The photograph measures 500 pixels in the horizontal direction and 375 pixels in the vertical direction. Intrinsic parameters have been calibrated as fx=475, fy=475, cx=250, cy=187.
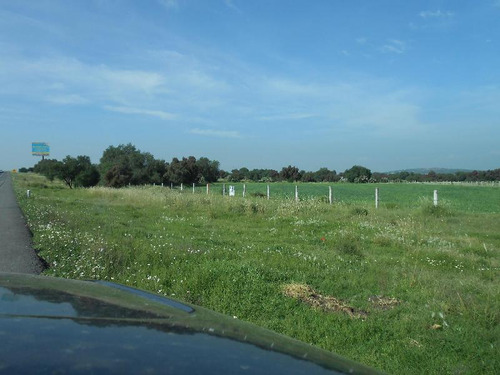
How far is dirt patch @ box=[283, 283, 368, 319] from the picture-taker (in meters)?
6.64

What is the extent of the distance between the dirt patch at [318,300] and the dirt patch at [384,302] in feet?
1.36

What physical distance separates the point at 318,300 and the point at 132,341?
521 centimetres

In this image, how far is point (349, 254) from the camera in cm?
1119

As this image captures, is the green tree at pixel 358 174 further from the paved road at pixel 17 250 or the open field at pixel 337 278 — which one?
the paved road at pixel 17 250

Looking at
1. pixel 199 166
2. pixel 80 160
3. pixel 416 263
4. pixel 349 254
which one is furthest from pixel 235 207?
pixel 199 166

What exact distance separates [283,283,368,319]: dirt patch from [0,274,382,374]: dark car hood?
4022mm

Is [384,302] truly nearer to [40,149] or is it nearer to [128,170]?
[128,170]

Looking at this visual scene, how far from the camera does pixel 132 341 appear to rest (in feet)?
7.04

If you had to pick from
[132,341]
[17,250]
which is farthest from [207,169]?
[132,341]

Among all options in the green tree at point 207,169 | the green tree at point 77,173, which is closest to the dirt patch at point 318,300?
the green tree at point 77,173

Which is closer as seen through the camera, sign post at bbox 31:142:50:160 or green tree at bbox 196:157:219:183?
green tree at bbox 196:157:219:183

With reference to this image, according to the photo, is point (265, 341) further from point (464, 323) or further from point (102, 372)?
point (464, 323)

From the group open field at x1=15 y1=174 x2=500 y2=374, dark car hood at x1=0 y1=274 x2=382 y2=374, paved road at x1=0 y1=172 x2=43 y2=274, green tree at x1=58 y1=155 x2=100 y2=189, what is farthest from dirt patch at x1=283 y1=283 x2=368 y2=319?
green tree at x1=58 y1=155 x2=100 y2=189

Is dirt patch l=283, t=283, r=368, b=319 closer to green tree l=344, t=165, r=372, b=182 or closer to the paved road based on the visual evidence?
the paved road
